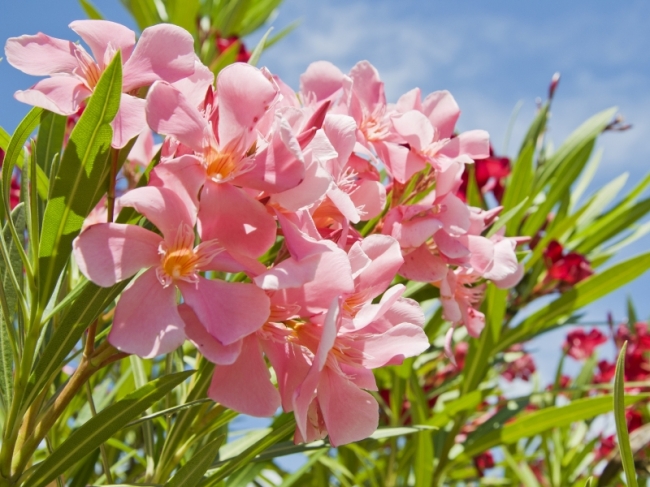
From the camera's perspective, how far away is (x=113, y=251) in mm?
544

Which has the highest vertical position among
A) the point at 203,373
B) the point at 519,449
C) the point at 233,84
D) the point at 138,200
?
the point at 233,84

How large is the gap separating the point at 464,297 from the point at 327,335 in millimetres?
450

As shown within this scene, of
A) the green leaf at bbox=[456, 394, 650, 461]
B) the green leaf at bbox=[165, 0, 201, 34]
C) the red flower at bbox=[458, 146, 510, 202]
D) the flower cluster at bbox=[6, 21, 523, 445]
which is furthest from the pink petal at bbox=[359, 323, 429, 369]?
the green leaf at bbox=[165, 0, 201, 34]

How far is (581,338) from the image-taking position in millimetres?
2715

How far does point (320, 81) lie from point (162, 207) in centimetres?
38

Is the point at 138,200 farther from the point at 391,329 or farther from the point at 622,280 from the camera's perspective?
the point at 622,280

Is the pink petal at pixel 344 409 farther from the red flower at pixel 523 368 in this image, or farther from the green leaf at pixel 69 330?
the red flower at pixel 523 368

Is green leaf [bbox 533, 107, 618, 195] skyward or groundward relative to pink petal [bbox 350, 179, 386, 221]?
skyward

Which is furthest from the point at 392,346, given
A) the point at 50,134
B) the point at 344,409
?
the point at 50,134

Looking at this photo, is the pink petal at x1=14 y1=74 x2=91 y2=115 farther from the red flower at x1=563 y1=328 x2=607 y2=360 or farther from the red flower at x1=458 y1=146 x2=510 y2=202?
the red flower at x1=563 y1=328 x2=607 y2=360

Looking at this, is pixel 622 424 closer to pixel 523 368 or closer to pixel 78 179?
pixel 78 179

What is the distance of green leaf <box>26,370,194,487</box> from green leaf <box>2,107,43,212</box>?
0.77 feet

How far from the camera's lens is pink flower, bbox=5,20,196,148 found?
2.04ft

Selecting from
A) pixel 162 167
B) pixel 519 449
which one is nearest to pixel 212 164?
pixel 162 167
